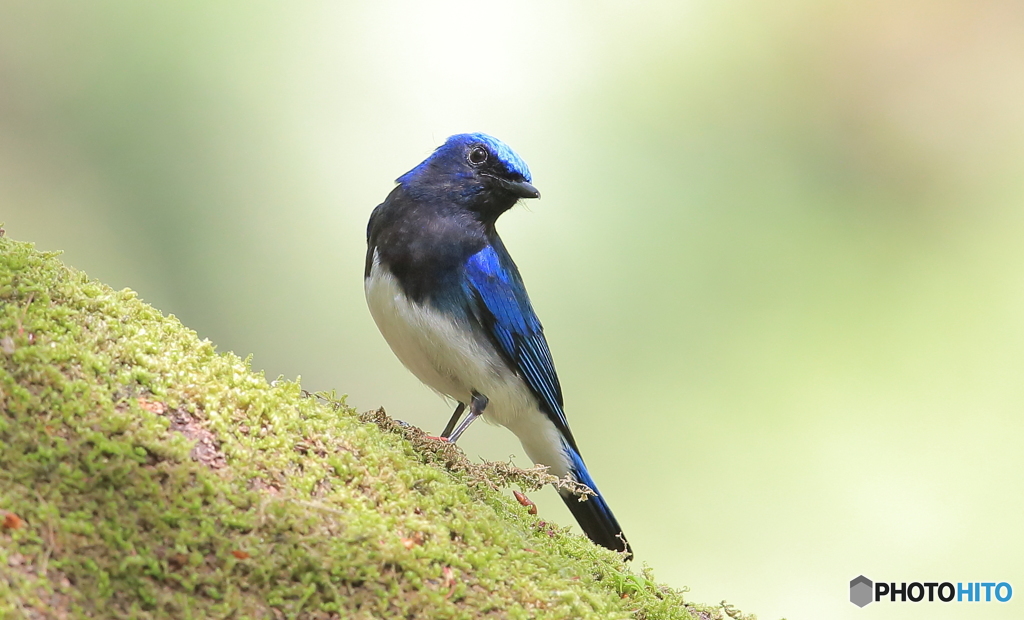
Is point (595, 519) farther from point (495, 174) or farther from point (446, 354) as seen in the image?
point (495, 174)

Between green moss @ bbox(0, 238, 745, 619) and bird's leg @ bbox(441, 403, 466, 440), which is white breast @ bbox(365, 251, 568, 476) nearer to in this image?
bird's leg @ bbox(441, 403, 466, 440)

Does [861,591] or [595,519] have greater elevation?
[861,591]

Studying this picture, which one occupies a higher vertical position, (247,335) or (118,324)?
(247,335)

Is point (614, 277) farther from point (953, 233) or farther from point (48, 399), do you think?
point (48, 399)

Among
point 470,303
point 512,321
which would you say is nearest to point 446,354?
point 470,303

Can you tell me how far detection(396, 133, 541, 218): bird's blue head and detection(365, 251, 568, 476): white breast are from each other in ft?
1.68

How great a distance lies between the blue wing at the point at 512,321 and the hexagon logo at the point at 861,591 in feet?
11.9

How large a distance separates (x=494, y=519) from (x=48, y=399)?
1220mm

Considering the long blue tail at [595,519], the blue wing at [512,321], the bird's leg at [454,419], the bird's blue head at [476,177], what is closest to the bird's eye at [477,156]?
the bird's blue head at [476,177]

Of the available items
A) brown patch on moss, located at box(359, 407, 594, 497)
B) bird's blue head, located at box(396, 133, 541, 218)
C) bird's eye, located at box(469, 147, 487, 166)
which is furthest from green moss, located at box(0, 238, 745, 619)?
bird's eye, located at box(469, 147, 487, 166)

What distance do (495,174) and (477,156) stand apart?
0.48 ft

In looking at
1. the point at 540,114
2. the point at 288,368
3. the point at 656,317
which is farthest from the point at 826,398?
the point at 288,368

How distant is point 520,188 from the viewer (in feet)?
14.1

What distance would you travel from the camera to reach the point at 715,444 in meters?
8.02
